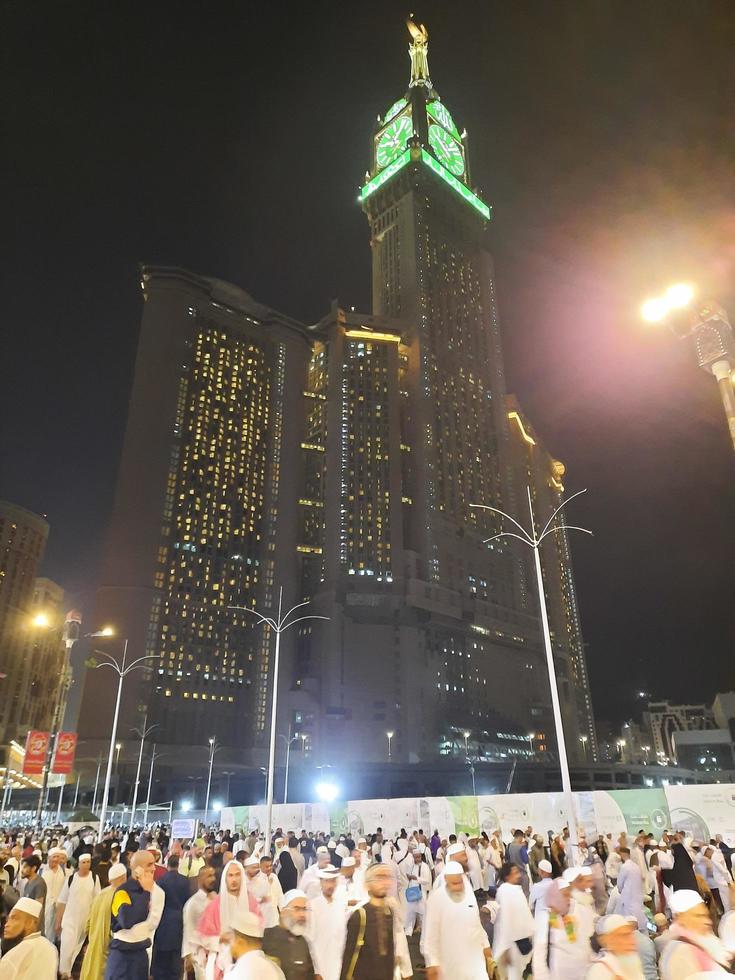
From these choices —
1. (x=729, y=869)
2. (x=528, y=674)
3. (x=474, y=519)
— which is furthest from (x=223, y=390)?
(x=729, y=869)

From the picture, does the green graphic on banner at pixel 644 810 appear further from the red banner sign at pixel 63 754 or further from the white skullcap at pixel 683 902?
the red banner sign at pixel 63 754

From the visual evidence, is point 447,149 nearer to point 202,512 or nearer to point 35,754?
point 202,512

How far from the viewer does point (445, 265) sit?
497 feet

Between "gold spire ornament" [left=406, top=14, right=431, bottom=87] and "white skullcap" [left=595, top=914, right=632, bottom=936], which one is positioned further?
"gold spire ornament" [left=406, top=14, right=431, bottom=87]

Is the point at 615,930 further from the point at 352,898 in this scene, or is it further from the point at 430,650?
the point at 430,650

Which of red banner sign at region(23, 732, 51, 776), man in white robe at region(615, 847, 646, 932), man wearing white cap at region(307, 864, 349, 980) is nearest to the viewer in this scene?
man wearing white cap at region(307, 864, 349, 980)

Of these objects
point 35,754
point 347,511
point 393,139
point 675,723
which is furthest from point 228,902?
point 675,723

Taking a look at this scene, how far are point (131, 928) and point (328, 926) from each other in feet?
7.37

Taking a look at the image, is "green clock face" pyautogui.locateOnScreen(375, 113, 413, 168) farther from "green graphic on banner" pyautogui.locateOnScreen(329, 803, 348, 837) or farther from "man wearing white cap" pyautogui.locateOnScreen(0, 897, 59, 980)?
"man wearing white cap" pyautogui.locateOnScreen(0, 897, 59, 980)

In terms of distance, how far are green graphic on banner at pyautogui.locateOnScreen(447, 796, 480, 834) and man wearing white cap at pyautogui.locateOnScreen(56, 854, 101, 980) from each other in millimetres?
13254

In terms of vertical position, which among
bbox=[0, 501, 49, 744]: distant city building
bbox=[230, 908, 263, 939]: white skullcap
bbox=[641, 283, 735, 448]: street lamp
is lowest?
bbox=[230, 908, 263, 939]: white skullcap

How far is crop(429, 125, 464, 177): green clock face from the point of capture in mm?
160000

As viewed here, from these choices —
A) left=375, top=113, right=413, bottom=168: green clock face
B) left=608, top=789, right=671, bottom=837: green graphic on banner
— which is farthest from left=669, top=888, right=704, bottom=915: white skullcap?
left=375, top=113, right=413, bottom=168: green clock face

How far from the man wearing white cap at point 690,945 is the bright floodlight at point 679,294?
809 cm
